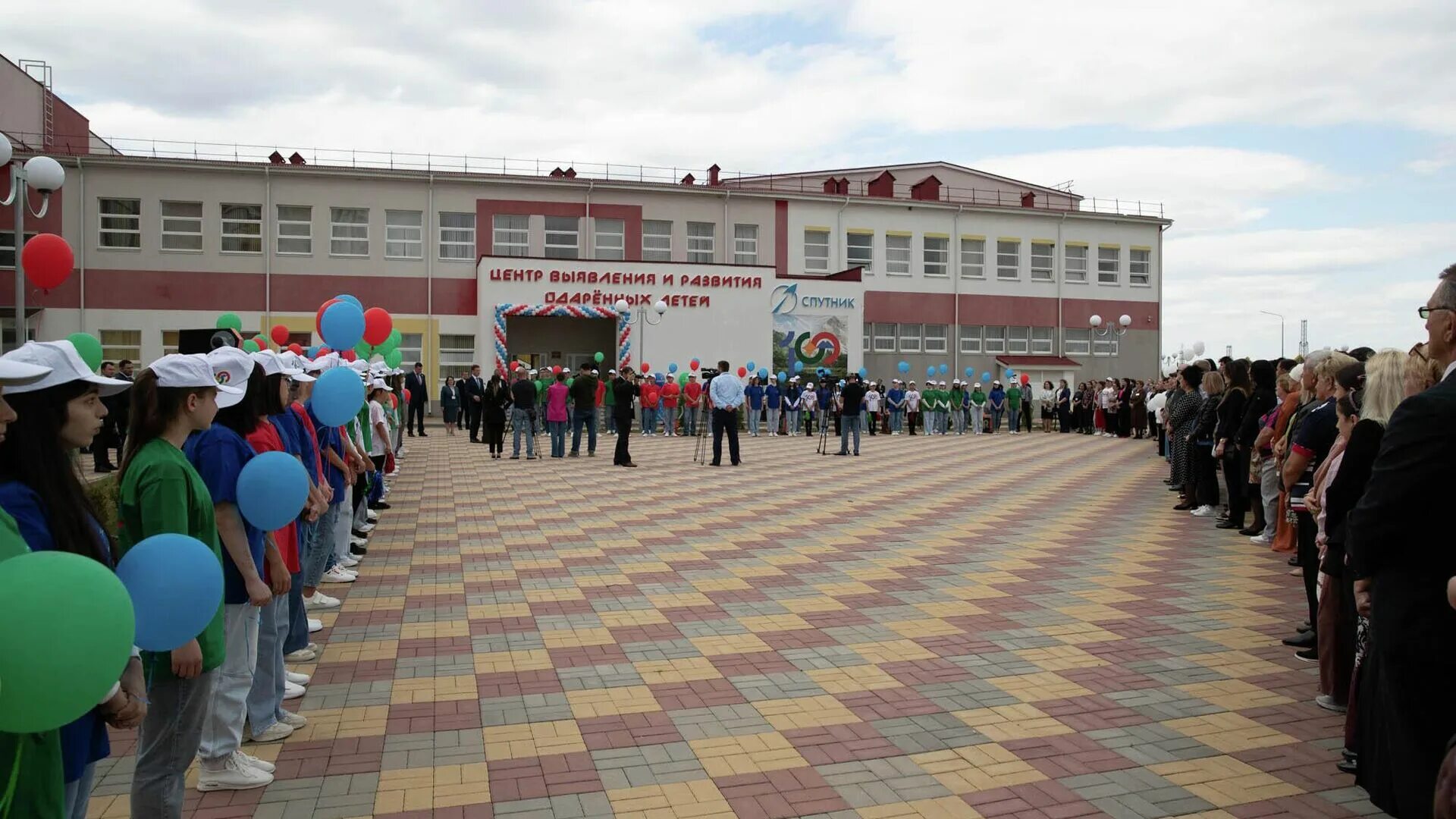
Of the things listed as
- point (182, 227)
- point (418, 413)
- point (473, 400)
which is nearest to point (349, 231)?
point (182, 227)

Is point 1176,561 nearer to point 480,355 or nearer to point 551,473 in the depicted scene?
point 551,473

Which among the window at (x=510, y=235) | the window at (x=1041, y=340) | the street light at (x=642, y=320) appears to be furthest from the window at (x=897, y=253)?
the window at (x=510, y=235)

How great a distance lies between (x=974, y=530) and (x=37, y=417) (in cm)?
950

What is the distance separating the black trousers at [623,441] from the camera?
18797 millimetres

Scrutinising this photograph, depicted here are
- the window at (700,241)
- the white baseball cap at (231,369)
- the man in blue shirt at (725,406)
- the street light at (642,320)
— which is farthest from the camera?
the window at (700,241)

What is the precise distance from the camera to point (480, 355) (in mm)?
33625

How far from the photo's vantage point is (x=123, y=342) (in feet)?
109

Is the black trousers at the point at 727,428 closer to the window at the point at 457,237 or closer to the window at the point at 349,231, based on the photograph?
the window at the point at 457,237

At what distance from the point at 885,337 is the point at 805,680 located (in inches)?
1443

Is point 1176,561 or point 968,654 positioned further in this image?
point 1176,561

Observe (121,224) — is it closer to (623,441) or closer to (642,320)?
(642,320)

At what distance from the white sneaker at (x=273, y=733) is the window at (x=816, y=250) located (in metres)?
37.0

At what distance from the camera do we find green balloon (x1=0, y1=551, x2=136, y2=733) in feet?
6.18

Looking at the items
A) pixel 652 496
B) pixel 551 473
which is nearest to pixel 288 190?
pixel 551 473
